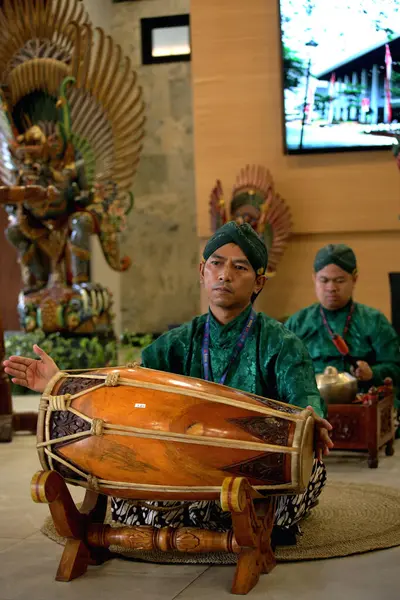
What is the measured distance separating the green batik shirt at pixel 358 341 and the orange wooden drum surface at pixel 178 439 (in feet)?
6.51

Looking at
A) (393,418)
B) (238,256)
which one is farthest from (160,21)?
(238,256)

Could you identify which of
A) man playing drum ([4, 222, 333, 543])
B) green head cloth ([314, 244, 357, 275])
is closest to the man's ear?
man playing drum ([4, 222, 333, 543])

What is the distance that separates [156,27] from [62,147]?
328 cm

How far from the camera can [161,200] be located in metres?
9.04

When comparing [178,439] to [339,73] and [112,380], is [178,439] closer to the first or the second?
[112,380]

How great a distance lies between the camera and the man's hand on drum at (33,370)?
2.30 metres

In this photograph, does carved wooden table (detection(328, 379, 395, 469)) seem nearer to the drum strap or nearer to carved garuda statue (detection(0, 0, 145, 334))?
the drum strap

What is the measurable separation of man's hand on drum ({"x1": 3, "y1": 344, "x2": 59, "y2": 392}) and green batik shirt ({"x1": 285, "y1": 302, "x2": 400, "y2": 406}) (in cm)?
202

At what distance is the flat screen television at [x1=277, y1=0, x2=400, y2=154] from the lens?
18.3 ft

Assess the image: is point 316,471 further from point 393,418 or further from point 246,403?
point 393,418

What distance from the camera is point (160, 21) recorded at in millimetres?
9062

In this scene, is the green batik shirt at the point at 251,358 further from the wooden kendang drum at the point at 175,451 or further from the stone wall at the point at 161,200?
the stone wall at the point at 161,200

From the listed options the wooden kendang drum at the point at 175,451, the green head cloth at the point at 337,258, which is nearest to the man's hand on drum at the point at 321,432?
the wooden kendang drum at the point at 175,451

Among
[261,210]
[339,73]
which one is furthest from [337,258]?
[339,73]
